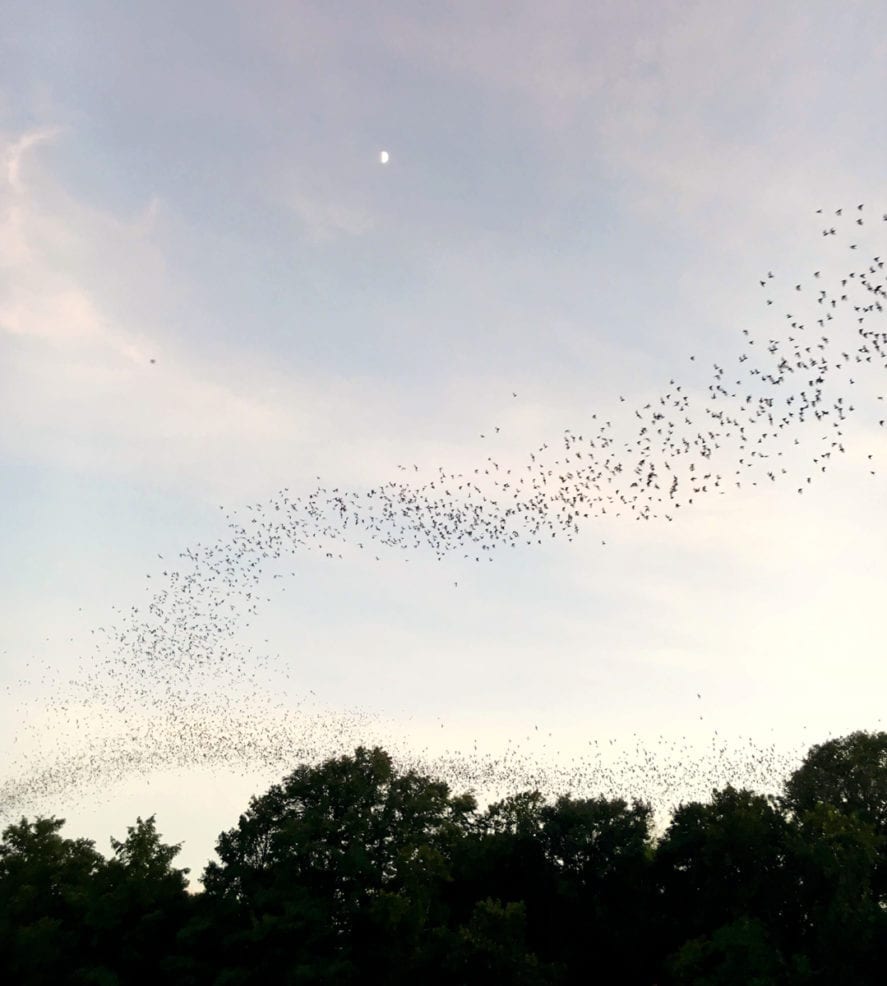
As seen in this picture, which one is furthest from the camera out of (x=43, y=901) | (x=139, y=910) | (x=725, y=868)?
(x=43, y=901)

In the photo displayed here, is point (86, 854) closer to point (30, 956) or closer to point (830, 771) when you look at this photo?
point (30, 956)

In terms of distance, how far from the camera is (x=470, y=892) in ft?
151

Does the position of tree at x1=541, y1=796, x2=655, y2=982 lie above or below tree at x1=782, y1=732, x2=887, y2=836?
below

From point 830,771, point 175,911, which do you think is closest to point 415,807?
point 175,911

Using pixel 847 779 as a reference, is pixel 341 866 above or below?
below

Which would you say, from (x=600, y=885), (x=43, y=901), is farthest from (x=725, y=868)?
(x=43, y=901)

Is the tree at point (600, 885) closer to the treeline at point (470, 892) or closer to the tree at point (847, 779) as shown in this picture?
the treeline at point (470, 892)

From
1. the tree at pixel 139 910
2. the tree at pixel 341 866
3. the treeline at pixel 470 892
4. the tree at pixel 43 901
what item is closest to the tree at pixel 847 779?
the treeline at pixel 470 892

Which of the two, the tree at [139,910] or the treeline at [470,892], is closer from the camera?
the treeline at [470,892]

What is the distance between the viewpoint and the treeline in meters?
35.3

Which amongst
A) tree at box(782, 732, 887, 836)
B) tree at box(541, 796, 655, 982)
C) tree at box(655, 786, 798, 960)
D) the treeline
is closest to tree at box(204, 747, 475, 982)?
the treeline

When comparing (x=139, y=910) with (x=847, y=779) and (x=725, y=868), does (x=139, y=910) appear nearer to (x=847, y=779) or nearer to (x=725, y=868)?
(x=725, y=868)

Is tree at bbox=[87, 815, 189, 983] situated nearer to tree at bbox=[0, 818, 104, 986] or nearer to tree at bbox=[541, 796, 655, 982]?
tree at bbox=[0, 818, 104, 986]

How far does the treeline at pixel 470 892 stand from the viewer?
35.3 m
